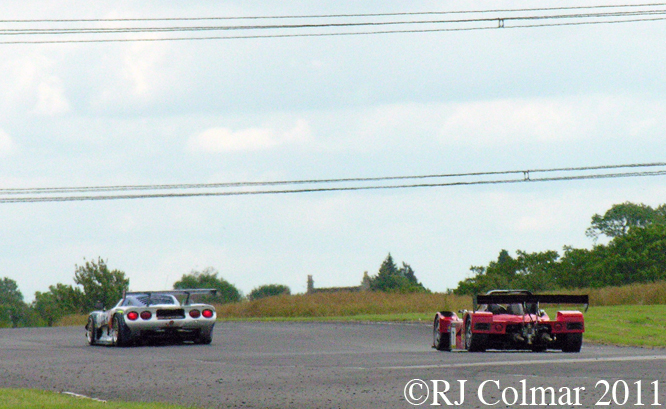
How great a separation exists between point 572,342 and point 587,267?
70.6 metres

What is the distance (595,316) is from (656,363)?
18.6 meters

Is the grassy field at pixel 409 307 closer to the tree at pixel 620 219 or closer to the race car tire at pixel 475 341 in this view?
the race car tire at pixel 475 341

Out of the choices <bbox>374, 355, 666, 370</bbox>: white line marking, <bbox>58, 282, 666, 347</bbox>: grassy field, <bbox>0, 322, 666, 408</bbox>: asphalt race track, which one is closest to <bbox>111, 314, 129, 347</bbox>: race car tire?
<bbox>0, 322, 666, 408</bbox>: asphalt race track

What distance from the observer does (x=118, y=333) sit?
2197 centimetres

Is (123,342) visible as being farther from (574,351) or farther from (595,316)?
(595,316)

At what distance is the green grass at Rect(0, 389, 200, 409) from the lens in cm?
965

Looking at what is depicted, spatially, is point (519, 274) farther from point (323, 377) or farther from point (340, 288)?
point (323, 377)

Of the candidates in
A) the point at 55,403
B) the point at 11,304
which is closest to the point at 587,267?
the point at 55,403

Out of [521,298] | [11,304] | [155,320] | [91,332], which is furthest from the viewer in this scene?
[11,304]

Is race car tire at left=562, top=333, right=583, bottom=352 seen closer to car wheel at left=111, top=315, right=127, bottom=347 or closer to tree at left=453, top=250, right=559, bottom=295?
car wheel at left=111, top=315, right=127, bottom=347

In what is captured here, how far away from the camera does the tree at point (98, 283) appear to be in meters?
81.6

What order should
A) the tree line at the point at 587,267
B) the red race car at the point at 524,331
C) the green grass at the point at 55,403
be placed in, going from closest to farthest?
the green grass at the point at 55,403 < the red race car at the point at 524,331 < the tree line at the point at 587,267

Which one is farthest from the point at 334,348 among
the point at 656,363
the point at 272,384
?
the point at 272,384

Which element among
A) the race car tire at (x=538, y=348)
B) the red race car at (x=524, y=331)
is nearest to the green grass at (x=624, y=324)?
the red race car at (x=524, y=331)
